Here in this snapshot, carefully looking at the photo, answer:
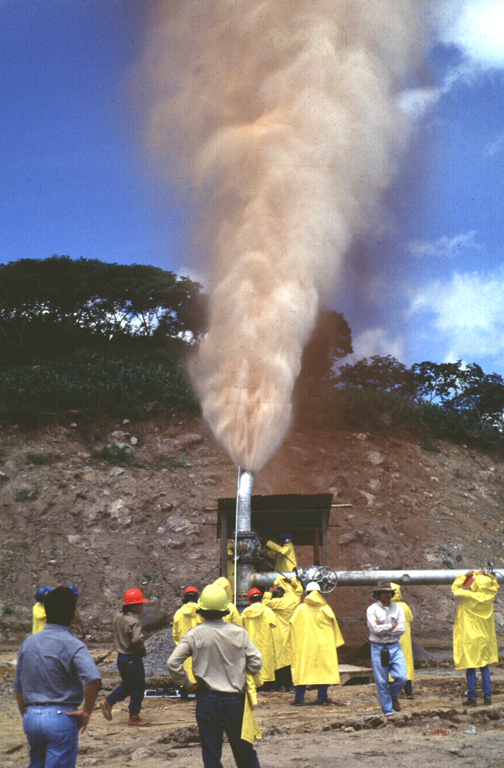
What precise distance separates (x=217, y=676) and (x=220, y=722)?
14.2 inches

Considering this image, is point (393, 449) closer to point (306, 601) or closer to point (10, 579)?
point (10, 579)

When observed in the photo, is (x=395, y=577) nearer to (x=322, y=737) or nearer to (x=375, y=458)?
(x=322, y=737)

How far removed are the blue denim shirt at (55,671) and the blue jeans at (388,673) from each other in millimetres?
5940

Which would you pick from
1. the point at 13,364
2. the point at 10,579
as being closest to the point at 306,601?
the point at 10,579

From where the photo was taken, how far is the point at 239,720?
5699 mm

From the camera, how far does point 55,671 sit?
15.6 feet

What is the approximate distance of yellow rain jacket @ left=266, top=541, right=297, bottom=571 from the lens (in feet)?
54.3

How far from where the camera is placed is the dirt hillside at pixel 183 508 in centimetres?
2595

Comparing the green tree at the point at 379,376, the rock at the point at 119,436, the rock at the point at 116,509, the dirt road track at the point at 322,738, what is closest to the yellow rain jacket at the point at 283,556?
the dirt road track at the point at 322,738

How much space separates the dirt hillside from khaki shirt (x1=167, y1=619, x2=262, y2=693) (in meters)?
17.5

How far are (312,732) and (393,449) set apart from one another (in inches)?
1112

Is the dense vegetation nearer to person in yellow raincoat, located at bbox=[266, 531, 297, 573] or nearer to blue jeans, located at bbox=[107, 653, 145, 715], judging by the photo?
person in yellow raincoat, located at bbox=[266, 531, 297, 573]

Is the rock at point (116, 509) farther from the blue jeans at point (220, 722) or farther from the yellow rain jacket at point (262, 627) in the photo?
the blue jeans at point (220, 722)

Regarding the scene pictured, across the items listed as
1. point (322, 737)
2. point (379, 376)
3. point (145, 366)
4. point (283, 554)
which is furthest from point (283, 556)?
point (379, 376)
